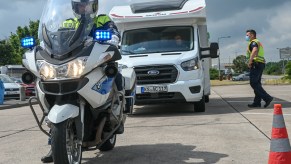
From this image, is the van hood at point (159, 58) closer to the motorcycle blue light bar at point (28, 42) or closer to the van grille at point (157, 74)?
the van grille at point (157, 74)

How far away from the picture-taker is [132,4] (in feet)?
39.7

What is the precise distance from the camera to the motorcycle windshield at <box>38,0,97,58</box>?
479cm

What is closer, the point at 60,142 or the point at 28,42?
the point at 60,142

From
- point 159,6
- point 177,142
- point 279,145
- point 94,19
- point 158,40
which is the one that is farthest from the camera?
point 159,6

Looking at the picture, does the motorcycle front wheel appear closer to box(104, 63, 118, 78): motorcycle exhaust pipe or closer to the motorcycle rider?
box(104, 63, 118, 78): motorcycle exhaust pipe

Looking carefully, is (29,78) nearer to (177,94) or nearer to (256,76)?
(177,94)

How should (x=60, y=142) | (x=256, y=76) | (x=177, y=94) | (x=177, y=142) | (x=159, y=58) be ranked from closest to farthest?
1. (x=60, y=142)
2. (x=177, y=142)
3. (x=177, y=94)
4. (x=159, y=58)
5. (x=256, y=76)

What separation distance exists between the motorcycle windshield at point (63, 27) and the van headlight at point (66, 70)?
0.13 metres

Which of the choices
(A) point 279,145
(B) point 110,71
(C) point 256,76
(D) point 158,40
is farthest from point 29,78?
(C) point 256,76

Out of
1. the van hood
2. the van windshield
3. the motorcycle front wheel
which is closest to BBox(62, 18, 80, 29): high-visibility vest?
the motorcycle front wheel

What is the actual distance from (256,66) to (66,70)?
8346mm

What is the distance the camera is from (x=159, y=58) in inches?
416

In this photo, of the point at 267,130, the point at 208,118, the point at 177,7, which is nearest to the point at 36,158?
the point at 267,130

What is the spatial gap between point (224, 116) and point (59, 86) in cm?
604
